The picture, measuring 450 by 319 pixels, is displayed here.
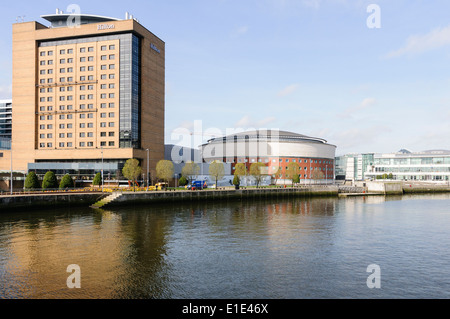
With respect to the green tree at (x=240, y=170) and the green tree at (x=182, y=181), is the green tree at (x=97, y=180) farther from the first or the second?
the green tree at (x=240, y=170)

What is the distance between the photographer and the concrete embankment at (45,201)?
58.8m

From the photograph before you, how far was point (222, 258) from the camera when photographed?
29938 mm

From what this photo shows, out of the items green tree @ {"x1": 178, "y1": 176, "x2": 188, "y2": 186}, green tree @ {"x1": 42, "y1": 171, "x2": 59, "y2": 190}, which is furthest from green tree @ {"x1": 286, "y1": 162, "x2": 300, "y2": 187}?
green tree @ {"x1": 42, "y1": 171, "x2": 59, "y2": 190}

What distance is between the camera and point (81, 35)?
10700 cm

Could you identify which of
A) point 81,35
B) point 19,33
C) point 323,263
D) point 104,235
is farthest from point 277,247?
point 19,33

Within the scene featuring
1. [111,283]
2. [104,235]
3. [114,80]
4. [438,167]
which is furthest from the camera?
[438,167]

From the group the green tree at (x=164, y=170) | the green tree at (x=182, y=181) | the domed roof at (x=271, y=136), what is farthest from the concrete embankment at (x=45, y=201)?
the domed roof at (x=271, y=136)

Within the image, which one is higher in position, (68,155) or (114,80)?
(114,80)

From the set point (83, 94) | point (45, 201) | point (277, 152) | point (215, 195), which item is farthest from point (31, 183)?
point (277, 152)

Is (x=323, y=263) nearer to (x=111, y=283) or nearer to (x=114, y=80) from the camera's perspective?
(x=111, y=283)

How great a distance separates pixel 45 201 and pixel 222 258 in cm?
4909

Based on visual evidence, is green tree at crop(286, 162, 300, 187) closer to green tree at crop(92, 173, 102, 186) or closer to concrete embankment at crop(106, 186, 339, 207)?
concrete embankment at crop(106, 186, 339, 207)

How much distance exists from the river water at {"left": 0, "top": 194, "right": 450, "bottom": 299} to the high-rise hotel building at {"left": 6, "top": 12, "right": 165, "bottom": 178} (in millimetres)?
57017

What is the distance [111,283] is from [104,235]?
17.7m
